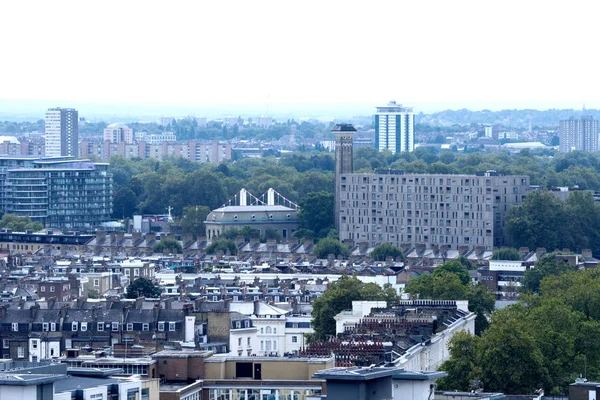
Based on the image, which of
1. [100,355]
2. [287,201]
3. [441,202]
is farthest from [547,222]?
[100,355]

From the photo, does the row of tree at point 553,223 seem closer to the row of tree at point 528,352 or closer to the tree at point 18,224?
the tree at point 18,224

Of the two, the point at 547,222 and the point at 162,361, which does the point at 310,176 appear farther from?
the point at 162,361

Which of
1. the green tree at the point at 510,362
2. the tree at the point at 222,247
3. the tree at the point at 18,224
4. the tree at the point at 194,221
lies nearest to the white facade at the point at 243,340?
the green tree at the point at 510,362

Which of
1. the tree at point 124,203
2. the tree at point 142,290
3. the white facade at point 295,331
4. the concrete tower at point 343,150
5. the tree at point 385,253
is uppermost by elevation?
the concrete tower at point 343,150

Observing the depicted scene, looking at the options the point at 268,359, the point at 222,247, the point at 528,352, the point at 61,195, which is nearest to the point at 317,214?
the point at 222,247

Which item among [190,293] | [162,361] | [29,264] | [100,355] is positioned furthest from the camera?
[29,264]

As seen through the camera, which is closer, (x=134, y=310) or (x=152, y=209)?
(x=134, y=310)

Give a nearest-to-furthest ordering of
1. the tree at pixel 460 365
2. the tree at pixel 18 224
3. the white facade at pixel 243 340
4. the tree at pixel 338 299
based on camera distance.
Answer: the tree at pixel 460 365, the white facade at pixel 243 340, the tree at pixel 338 299, the tree at pixel 18 224
